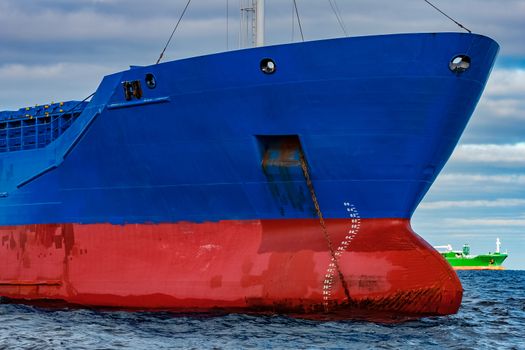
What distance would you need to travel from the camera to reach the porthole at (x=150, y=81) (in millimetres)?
16953

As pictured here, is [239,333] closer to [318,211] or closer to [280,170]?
[318,211]

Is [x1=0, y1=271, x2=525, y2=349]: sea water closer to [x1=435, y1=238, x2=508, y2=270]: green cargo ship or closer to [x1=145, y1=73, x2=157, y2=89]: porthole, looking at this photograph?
[x1=145, y1=73, x2=157, y2=89]: porthole

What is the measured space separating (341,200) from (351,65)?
7.85 ft

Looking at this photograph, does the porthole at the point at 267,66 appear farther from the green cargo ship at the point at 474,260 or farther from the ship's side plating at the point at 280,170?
the green cargo ship at the point at 474,260

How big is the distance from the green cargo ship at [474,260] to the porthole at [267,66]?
218 feet

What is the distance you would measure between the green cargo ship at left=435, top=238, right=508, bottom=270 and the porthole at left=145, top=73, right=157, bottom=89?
65405mm

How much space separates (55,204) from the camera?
19250 millimetres

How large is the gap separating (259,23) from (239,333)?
21.6ft

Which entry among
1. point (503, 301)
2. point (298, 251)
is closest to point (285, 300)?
point (298, 251)

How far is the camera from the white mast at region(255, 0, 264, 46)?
1747 cm

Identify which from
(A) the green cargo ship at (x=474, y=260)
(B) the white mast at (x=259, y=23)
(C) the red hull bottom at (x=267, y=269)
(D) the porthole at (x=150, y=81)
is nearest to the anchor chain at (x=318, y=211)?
(C) the red hull bottom at (x=267, y=269)

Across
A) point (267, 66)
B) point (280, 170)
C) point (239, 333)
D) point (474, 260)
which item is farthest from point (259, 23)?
point (474, 260)

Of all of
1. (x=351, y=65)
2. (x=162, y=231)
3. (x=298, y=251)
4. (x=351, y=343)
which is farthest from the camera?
(x=162, y=231)

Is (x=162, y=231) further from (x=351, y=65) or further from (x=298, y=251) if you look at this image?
(x=351, y=65)
